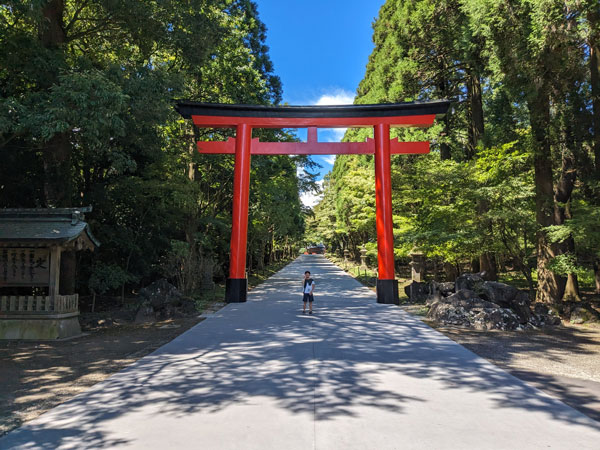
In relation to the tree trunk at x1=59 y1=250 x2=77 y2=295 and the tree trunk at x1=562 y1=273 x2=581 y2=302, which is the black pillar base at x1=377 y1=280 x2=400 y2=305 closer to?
the tree trunk at x1=562 y1=273 x2=581 y2=302

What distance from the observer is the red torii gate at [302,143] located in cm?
1248

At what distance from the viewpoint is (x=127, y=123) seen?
9.39 metres

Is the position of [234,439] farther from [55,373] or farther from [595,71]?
[595,71]

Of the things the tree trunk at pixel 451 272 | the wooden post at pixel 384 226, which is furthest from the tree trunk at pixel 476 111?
the tree trunk at pixel 451 272

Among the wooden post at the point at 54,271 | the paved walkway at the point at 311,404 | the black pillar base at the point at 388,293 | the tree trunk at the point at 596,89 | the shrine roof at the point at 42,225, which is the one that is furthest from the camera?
the black pillar base at the point at 388,293

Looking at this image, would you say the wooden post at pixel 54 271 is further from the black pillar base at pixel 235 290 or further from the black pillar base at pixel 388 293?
the black pillar base at pixel 388 293

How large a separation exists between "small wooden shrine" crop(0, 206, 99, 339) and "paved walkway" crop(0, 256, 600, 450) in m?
3.31

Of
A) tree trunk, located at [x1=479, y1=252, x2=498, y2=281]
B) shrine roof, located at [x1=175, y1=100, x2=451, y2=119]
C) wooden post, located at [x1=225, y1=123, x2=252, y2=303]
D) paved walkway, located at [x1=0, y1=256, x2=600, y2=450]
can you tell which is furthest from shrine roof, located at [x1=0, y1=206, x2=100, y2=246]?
tree trunk, located at [x1=479, y1=252, x2=498, y2=281]

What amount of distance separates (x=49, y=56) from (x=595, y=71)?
1479 centimetres

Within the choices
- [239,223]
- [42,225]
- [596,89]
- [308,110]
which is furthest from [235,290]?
[596,89]

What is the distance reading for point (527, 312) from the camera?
9398mm

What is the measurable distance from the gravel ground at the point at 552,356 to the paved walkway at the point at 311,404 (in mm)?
367

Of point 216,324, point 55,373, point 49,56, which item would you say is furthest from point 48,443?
point 49,56

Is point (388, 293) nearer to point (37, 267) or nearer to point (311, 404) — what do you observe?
point (311, 404)
